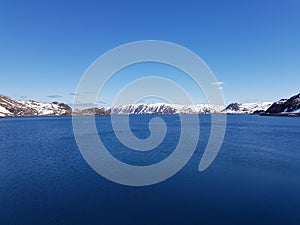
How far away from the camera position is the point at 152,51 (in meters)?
22.4

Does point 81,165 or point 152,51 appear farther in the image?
point 81,165

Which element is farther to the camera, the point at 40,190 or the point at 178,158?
the point at 178,158

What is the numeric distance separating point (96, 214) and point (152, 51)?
15728mm

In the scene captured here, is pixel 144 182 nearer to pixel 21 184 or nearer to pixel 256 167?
pixel 21 184

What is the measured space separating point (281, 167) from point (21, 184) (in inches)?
1084

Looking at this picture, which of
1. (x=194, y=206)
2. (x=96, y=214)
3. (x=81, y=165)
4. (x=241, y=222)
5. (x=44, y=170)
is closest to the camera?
(x=241, y=222)

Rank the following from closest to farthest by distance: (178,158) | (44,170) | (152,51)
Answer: (152,51)
(44,170)
(178,158)

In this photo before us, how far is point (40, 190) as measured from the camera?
1881 centimetres

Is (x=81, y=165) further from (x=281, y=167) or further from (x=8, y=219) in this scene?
(x=281, y=167)

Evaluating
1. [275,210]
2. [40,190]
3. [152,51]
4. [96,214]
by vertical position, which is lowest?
[275,210]

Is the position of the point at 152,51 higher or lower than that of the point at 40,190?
higher

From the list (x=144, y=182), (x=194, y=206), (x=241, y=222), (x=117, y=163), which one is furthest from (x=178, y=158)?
(x=241, y=222)

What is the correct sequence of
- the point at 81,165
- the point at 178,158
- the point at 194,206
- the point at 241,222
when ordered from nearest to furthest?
the point at 241,222 → the point at 194,206 → the point at 81,165 → the point at 178,158

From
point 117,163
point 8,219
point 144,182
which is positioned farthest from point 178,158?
point 8,219
